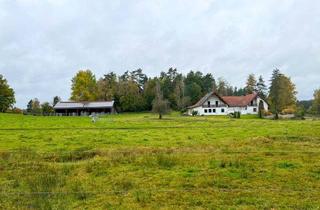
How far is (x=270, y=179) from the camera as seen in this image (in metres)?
12.0

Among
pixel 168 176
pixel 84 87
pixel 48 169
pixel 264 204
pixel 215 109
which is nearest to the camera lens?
pixel 264 204

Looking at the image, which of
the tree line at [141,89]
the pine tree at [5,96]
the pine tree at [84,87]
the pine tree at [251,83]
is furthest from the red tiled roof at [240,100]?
the pine tree at [5,96]

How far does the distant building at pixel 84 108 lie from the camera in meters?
107

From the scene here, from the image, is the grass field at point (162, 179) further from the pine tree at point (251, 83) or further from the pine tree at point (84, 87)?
the pine tree at point (251, 83)

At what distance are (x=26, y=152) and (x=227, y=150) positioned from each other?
9.32 metres

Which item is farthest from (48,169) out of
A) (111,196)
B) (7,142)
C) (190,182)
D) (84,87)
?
(84,87)

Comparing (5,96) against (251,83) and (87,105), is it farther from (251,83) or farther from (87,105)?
(251,83)

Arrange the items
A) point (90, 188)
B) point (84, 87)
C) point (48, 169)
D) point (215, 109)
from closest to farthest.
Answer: point (90, 188) → point (48, 169) → point (215, 109) → point (84, 87)

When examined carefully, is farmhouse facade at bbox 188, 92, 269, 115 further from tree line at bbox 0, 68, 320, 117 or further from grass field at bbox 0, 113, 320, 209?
grass field at bbox 0, 113, 320, 209

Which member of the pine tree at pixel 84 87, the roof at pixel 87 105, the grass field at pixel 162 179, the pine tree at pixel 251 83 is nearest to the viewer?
the grass field at pixel 162 179

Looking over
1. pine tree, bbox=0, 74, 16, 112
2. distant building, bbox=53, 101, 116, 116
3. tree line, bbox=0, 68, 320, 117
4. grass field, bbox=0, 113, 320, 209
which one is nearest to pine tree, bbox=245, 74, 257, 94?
tree line, bbox=0, 68, 320, 117

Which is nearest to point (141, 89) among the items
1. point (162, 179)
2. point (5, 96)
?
point (5, 96)

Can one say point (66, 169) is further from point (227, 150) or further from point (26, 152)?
point (227, 150)

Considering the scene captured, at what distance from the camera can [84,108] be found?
108000mm
